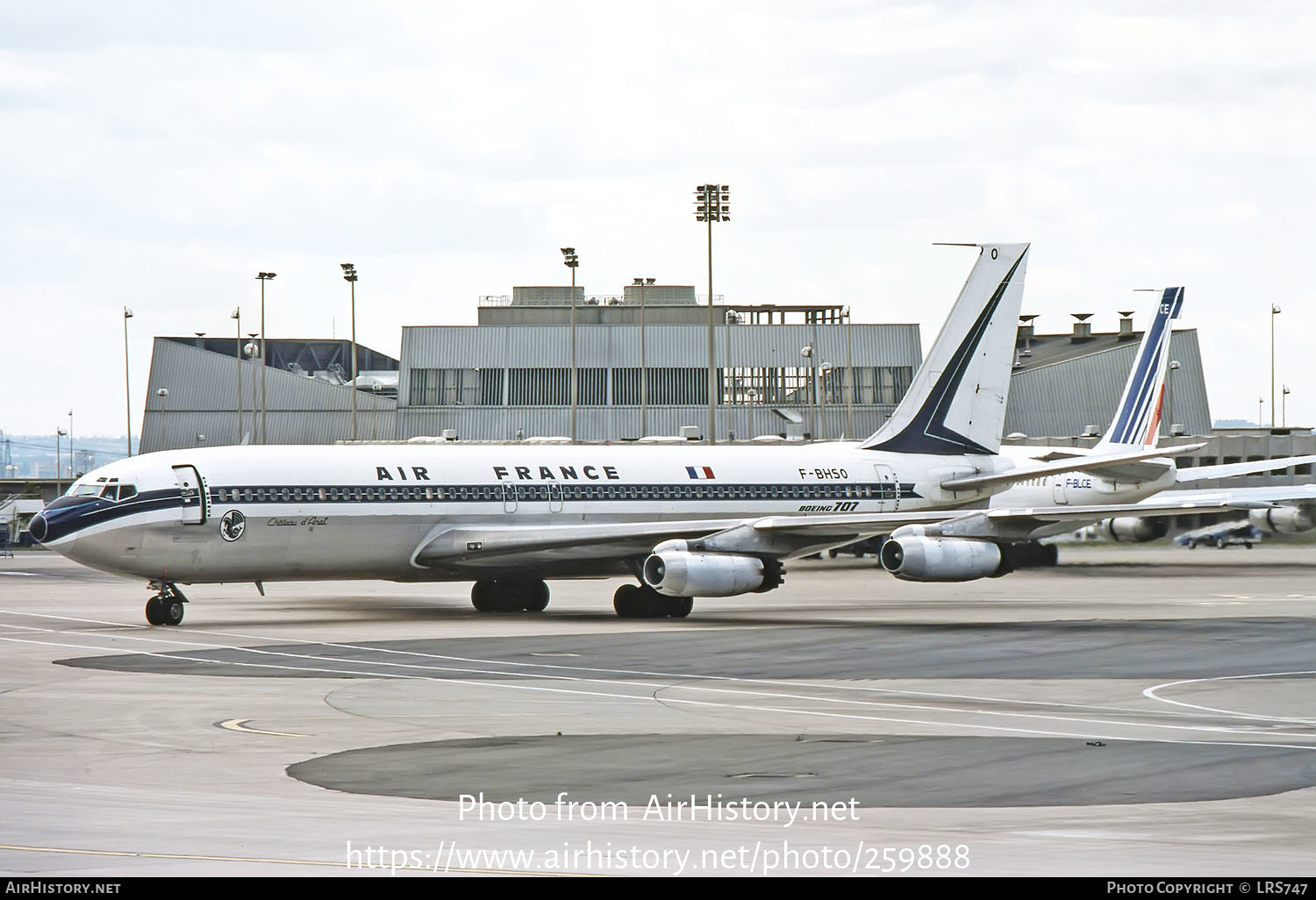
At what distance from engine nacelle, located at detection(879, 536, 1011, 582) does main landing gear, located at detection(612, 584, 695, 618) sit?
5.56m

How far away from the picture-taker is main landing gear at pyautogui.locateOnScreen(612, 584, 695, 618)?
4412cm

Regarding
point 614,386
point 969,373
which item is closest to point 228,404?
point 614,386

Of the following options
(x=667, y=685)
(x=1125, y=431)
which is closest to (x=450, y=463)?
(x=667, y=685)

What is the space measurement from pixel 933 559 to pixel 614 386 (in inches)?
3071

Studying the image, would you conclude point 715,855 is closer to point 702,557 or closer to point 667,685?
point 667,685

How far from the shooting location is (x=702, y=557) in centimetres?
4169

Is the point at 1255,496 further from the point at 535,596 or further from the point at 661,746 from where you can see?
the point at 661,746

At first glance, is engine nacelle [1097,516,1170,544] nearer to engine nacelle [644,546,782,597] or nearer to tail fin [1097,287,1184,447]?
tail fin [1097,287,1184,447]

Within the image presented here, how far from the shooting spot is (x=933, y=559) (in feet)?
139

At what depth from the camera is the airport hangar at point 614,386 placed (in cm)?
11806

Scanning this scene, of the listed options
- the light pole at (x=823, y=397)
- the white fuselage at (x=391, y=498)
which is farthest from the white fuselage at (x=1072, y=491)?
the light pole at (x=823, y=397)

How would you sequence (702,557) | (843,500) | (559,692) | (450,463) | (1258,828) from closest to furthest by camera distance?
(1258,828), (559,692), (702,557), (450,463), (843,500)

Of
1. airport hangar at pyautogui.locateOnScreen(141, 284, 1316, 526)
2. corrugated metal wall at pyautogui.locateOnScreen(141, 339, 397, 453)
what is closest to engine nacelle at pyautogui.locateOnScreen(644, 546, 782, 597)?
airport hangar at pyautogui.locateOnScreen(141, 284, 1316, 526)

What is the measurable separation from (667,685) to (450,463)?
60.2 ft
